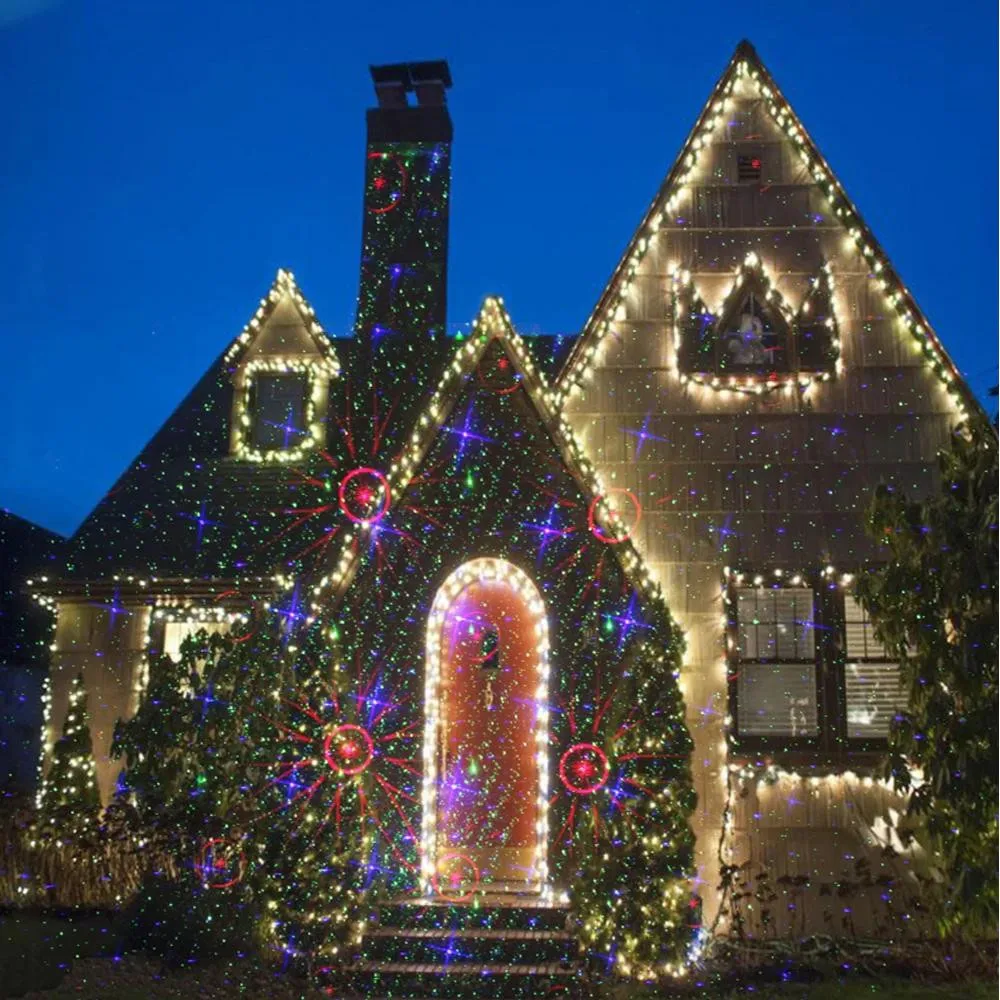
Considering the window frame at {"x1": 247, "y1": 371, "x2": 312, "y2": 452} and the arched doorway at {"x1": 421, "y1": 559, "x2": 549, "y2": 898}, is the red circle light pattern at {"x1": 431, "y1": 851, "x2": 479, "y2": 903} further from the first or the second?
the window frame at {"x1": 247, "y1": 371, "x2": 312, "y2": 452}

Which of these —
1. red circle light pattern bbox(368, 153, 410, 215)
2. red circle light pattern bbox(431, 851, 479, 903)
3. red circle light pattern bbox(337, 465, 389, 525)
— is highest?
red circle light pattern bbox(368, 153, 410, 215)

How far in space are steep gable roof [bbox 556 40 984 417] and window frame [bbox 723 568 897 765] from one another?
98.9 inches

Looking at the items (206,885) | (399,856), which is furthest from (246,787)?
(399,856)

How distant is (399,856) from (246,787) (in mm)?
1678

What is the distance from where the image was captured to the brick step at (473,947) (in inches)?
364

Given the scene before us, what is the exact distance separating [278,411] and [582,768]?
672 centimetres

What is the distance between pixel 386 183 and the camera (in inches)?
601

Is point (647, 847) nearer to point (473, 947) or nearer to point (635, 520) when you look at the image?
point (473, 947)

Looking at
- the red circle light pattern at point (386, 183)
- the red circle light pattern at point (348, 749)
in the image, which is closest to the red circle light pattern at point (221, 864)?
the red circle light pattern at point (348, 749)

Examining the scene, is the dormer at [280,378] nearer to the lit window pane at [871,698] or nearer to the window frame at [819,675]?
the window frame at [819,675]

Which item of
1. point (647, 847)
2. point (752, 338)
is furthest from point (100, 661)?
point (752, 338)

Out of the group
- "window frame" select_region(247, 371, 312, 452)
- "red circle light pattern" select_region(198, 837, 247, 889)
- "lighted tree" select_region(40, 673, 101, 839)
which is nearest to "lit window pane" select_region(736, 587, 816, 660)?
"red circle light pattern" select_region(198, 837, 247, 889)

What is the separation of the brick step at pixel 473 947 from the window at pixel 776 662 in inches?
119

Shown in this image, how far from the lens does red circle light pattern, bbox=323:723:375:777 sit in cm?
1000
